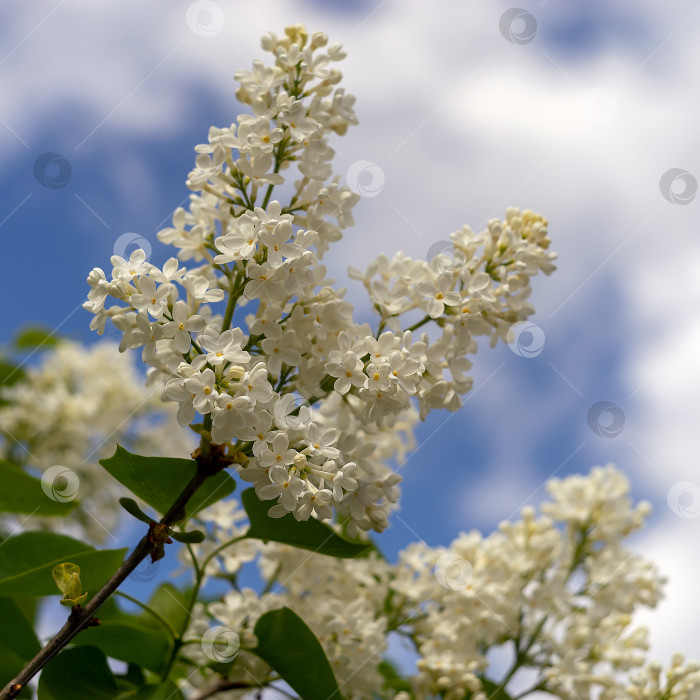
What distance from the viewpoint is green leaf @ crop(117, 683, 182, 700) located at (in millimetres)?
1716

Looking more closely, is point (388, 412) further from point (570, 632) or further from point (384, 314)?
point (570, 632)

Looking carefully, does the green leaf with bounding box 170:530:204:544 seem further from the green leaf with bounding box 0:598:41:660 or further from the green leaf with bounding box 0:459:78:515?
the green leaf with bounding box 0:598:41:660

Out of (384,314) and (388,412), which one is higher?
(384,314)

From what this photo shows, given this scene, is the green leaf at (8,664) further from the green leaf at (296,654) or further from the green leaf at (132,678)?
the green leaf at (296,654)

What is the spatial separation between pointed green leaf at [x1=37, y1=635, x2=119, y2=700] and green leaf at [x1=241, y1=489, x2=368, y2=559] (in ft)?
1.54

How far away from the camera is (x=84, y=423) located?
5074 millimetres

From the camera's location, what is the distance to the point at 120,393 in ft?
18.1

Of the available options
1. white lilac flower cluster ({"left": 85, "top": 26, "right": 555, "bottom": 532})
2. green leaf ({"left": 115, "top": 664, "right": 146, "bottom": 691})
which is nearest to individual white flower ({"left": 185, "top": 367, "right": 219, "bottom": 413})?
white lilac flower cluster ({"left": 85, "top": 26, "right": 555, "bottom": 532})

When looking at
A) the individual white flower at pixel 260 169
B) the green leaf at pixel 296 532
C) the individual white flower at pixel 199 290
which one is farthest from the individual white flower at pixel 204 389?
the individual white flower at pixel 260 169

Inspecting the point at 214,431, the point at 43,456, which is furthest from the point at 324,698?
the point at 43,456

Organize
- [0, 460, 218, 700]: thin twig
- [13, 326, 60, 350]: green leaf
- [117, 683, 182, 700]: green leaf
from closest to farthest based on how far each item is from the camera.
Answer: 1. [0, 460, 218, 700]: thin twig
2. [117, 683, 182, 700]: green leaf
3. [13, 326, 60, 350]: green leaf

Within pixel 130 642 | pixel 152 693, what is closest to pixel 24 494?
pixel 130 642

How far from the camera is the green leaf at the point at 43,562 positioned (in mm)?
1652

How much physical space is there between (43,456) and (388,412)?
383cm
